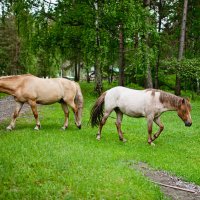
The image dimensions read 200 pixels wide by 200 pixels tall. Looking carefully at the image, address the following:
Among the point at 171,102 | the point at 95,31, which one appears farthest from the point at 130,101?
the point at 95,31

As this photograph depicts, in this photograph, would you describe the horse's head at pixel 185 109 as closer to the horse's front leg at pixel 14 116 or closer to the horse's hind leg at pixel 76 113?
the horse's hind leg at pixel 76 113

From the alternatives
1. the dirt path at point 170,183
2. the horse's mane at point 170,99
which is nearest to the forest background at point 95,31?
the horse's mane at point 170,99

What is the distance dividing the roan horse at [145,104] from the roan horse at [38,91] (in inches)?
83.7

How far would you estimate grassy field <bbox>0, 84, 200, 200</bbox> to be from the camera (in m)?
9.17

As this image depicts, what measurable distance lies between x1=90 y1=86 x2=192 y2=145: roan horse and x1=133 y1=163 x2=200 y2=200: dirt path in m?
3.38

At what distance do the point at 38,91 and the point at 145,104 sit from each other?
4.72 m

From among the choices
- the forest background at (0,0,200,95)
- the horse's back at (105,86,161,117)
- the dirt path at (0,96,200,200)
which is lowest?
the dirt path at (0,96,200,200)

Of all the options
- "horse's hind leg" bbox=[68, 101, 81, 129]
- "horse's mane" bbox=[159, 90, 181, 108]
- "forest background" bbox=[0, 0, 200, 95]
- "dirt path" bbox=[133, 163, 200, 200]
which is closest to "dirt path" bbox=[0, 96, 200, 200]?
"dirt path" bbox=[133, 163, 200, 200]

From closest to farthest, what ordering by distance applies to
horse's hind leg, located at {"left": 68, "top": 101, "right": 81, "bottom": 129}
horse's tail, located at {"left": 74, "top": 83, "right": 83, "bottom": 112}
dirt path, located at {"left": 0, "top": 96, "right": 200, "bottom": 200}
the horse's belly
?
1. dirt path, located at {"left": 0, "top": 96, "right": 200, "bottom": 200}
2. the horse's belly
3. horse's hind leg, located at {"left": 68, "top": 101, "right": 81, "bottom": 129}
4. horse's tail, located at {"left": 74, "top": 83, "right": 83, "bottom": 112}

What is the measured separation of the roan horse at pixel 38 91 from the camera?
16.5m

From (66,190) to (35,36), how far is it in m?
26.1

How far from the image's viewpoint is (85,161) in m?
11.5

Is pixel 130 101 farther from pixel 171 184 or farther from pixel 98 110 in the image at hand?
pixel 171 184

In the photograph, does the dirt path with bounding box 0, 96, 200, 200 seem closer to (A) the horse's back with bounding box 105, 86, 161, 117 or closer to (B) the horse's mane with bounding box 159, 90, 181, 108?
(A) the horse's back with bounding box 105, 86, 161, 117
